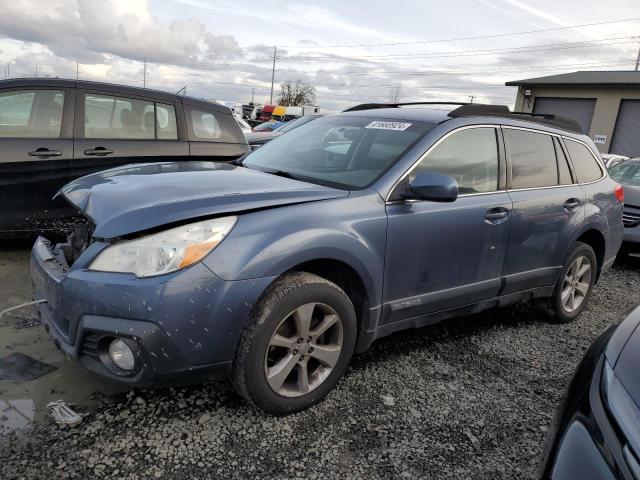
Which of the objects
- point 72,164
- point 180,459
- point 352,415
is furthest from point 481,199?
point 72,164

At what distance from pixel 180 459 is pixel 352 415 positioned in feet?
2.95

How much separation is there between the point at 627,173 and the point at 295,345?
287 inches

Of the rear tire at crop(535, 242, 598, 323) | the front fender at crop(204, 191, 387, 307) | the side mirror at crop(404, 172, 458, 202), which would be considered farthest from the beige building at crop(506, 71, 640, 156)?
the front fender at crop(204, 191, 387, 307)

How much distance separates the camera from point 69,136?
479 centimetres

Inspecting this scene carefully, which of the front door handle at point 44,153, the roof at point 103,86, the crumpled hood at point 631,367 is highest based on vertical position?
the roof at point 103,86

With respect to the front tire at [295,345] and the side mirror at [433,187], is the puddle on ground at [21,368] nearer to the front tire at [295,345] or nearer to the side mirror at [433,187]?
the front tire at [295,345]

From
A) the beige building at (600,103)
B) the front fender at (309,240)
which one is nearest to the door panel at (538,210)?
the front fender at (309,240)

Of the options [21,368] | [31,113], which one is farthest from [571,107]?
[21,368]

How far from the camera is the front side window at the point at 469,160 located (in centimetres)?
318

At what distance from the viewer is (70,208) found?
297 cm

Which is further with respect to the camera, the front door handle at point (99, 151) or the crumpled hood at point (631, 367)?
the front door handle at point (99, 151)

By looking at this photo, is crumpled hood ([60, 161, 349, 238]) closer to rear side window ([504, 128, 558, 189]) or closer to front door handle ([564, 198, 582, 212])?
rear side window ([504, 128, 558, 189])

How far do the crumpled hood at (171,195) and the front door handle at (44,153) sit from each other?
189 cm

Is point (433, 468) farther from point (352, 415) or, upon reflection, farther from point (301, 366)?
point (301, 366)
